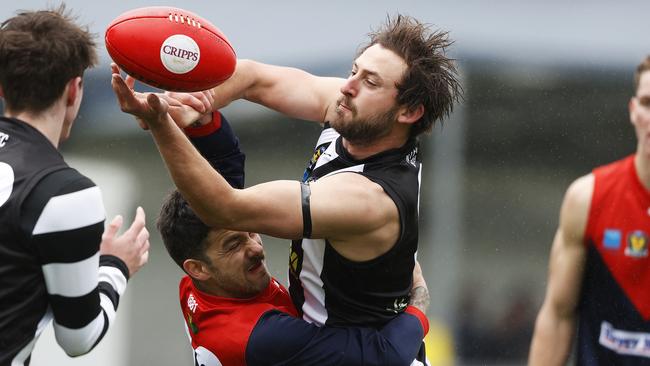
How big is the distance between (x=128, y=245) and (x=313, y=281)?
0.81 meters

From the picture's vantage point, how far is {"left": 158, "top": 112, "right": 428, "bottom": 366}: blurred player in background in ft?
13.4

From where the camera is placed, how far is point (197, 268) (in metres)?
4.32

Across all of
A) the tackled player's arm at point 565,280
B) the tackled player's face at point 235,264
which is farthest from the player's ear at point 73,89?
the tackled player's arm at point 565,280

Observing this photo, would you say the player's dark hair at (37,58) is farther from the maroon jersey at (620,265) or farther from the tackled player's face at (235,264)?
the maroon jersey at (620,265)

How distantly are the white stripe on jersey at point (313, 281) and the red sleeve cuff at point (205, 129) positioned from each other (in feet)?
1.90

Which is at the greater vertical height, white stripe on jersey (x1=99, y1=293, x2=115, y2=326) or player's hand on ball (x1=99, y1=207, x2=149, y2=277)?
player's hand on ball (x1=99, y1=207, x2=149, y2=277)

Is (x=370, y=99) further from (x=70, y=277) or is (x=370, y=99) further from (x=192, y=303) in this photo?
(x=70, y=277)

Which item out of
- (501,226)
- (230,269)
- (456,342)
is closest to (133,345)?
(456,342)

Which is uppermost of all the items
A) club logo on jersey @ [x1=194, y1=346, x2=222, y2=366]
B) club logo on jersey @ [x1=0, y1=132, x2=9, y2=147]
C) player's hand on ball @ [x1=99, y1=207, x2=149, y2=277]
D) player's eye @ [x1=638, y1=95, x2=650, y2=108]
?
club logo on jersey @ [x1=0, y1=132, x2=9, y2=147]

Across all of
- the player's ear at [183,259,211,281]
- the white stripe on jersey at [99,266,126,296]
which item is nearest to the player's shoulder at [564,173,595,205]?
the player's ear at [183,259,211,281]

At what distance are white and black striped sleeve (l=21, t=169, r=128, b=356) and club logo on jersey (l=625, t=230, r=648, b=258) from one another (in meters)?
1.95

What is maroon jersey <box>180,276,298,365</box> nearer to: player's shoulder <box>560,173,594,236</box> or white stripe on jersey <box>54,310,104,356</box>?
white stripe on jersey <box>54,310,104,356</box>

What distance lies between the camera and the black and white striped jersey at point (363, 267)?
4.09 m

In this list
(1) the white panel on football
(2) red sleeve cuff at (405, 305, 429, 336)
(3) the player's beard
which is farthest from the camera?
(1) the white panel on football
